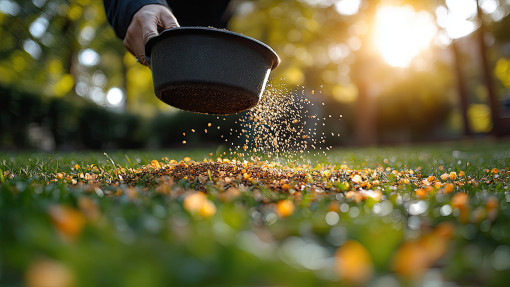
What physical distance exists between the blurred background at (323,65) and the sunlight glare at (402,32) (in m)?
0.05

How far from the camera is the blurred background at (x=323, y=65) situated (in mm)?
10344

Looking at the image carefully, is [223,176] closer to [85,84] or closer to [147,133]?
[147,133]

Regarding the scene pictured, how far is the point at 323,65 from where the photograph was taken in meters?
15.2

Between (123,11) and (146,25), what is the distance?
387mm

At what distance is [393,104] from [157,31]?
48.7ft

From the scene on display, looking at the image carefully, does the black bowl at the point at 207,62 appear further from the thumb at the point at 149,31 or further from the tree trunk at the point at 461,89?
the tree trunk at the point at 461,89

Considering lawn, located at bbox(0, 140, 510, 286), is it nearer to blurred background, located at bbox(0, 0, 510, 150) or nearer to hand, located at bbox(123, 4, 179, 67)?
hand, located at bbox(123, 4, 179, 67)

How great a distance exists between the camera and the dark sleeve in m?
2.66

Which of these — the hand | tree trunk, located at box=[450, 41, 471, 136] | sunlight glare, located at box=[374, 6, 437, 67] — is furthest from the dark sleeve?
tree trunk, located at box=[450, 41, 471, 136]

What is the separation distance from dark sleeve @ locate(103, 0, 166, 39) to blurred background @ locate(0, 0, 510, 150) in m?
6.12

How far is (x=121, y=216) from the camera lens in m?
1.29

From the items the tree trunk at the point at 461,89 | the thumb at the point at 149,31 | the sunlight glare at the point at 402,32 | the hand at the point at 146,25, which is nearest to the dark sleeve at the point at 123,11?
the hand at the point at 146,25

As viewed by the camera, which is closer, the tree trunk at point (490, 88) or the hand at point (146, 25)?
the hand at point (146, 25)

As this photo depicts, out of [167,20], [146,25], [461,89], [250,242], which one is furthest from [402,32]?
[250,242]
